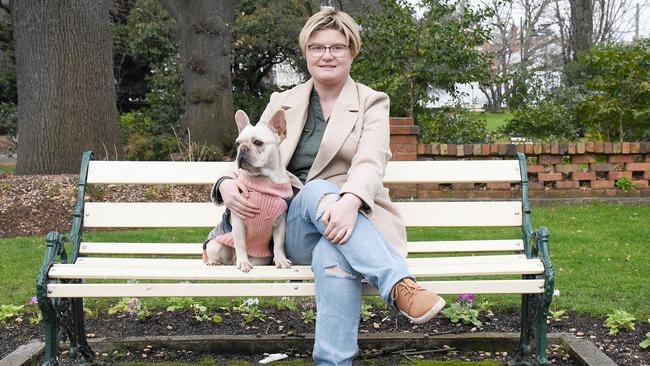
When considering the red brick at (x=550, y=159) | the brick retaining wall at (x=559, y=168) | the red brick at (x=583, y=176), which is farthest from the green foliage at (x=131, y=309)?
the red brick at (x=583, y=176)

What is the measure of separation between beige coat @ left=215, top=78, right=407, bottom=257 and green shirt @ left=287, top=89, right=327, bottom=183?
56mm

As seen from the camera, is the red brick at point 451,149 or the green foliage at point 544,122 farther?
the green foliage at point 544,122

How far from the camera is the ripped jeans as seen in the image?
3.02 m

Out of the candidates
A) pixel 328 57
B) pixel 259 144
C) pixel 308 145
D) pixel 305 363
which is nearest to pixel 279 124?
pixel 259 144

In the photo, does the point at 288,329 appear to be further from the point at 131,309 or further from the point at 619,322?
the point at 619,322

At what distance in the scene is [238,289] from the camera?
3125 mm

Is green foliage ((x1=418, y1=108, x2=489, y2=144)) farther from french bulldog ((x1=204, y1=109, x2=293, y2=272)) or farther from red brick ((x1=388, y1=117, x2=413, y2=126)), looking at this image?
french bulldog ((x1=204, y1=109, x2=293, y2=272))

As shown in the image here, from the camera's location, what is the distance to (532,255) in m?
3.66

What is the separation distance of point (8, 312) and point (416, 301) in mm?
2849

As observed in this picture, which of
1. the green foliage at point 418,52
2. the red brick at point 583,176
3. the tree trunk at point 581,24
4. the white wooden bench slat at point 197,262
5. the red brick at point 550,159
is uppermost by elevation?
the tree trunk at point 581,24

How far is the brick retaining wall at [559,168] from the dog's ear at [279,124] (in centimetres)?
532

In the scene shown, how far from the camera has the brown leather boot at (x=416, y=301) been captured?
2.92 meters

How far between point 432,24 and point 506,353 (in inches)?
295

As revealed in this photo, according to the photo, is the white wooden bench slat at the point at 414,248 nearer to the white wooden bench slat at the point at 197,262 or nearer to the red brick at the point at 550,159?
the white wooden bench slat at the point at 197,262
